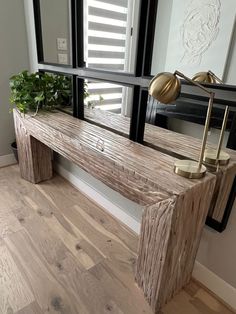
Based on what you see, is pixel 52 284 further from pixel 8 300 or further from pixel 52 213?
pixel 52 213

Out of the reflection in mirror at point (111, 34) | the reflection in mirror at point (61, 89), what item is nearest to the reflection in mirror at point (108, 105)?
the reflection in mirror at point (111, 34)

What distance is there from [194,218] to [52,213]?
122 cm

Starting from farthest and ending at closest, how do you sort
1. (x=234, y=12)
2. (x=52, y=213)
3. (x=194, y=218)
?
1. (x=52, y=213)
2. (x=194, y=218)
3. (x=234, y=12)

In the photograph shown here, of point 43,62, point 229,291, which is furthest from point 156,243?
point 43,62

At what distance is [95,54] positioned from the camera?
149 centimetres

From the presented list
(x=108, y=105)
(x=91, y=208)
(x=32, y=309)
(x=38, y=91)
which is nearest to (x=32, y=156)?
(x=38, y=91)

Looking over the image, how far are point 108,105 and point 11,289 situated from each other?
1.27 m

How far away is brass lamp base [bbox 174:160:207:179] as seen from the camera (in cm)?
92

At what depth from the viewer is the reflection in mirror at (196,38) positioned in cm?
92

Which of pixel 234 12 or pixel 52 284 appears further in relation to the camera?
pixel 52 284

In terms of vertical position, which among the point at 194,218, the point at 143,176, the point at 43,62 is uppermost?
the point at 43,62

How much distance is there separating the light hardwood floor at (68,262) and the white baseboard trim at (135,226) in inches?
1.8

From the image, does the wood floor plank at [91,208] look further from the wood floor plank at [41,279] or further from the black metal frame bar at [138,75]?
the black metal frame bar at [138,75]

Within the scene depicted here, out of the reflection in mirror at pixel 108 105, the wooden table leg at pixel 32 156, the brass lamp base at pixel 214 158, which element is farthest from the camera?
the wooden table leg at pixel 32 156
